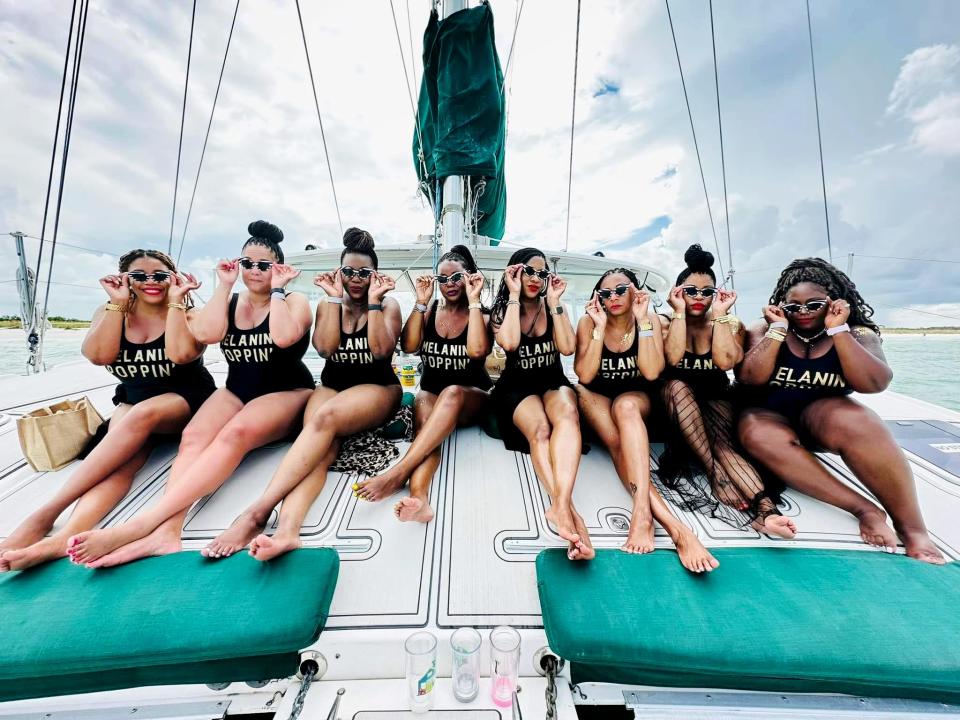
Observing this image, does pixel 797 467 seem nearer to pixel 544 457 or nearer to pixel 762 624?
pixel 762 624

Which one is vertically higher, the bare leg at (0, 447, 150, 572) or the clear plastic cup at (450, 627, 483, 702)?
the bare leg at (0, 447, 150, 572)

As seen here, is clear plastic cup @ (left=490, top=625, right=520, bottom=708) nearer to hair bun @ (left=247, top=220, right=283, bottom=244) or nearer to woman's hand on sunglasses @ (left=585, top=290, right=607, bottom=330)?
woman's hand on sunglasses @ (left=585, top=290, right=607, bottom=330)

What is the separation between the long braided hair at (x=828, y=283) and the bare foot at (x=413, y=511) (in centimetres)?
200

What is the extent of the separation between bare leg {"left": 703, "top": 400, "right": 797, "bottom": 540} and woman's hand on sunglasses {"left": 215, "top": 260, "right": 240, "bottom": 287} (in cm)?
256

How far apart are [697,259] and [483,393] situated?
55.0 inches

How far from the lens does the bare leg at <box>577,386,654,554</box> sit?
54.6 inches

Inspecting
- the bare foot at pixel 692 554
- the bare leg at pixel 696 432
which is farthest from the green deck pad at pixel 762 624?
the bare leg at pixel 696 432

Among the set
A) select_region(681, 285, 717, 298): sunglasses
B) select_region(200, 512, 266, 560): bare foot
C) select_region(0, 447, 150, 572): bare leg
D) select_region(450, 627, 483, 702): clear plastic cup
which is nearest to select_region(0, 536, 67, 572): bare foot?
select_region(0, 447, 150, 572): bare leg

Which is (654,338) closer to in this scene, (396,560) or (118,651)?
(396,560)

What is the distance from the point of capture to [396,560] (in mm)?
1342

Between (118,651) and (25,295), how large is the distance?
348cm

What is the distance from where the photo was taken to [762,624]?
3.46 ft

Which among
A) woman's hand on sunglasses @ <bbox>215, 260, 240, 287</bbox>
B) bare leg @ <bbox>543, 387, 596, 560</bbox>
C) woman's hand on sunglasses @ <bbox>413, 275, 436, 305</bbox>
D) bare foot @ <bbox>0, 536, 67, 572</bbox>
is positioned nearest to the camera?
bare foot @ <bbox>0, 536, 67, 572</bbox>

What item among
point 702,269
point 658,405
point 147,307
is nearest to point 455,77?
point 702,269
